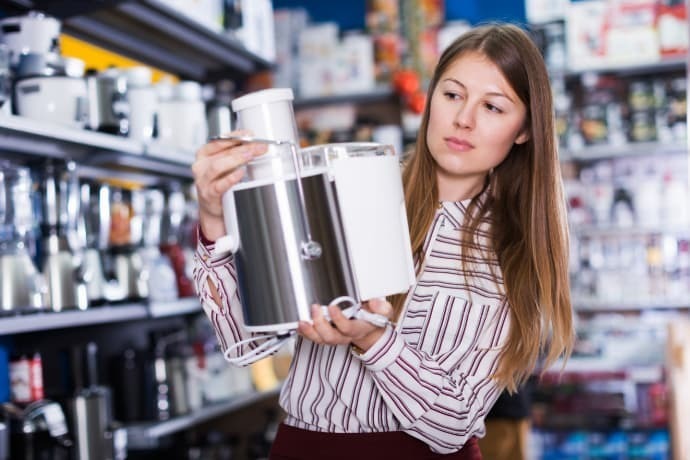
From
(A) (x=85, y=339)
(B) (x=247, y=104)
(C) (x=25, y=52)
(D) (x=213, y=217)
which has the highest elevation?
(C) (x=25, y=52)

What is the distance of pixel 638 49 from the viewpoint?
188 inches

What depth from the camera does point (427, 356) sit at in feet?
4.65

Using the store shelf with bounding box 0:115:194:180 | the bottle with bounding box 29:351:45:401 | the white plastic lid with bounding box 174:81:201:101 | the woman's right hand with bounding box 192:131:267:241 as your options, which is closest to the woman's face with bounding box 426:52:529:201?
the woman's right hand with bounding box 192:131:267:241

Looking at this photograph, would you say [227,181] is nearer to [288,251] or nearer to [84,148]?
[288,251]

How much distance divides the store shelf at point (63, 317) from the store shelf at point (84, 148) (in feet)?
1.38

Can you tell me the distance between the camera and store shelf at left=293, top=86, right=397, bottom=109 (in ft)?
15.3

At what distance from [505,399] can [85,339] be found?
1.74 meters

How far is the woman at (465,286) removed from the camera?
58.3 inches

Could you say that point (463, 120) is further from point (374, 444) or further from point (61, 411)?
point (61, 411)

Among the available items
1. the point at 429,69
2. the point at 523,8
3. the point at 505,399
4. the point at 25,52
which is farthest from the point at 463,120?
the point at 523,8

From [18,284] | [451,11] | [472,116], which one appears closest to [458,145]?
[472,116]

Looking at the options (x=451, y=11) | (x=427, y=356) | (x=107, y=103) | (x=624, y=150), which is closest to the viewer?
(x=427, y=356)

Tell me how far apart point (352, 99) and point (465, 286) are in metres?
3.36

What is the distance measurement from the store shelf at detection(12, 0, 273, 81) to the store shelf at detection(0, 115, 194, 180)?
1.35ft
